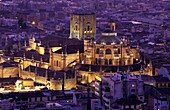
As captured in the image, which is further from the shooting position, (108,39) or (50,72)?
(108,39)

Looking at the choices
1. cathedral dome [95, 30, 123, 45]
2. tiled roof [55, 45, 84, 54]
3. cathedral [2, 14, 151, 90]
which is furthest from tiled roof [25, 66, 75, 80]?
cathedral dome [95, 30, 123, 45]

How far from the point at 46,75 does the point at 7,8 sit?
99.7m

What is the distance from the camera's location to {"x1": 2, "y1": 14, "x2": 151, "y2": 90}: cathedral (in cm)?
5997

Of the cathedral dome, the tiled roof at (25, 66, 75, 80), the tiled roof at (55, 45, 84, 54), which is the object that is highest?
the cathedral dome

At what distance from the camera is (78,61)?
6425 cm

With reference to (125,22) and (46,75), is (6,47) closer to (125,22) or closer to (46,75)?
(46,75)

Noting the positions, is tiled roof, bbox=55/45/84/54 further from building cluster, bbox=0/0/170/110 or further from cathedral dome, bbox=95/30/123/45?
cathedral dome, bbox=95/30/123/45

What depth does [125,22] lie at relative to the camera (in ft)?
403

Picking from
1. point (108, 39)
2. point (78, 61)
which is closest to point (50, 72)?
point (78, 61)

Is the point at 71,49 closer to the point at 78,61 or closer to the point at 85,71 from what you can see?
the point at 78,61

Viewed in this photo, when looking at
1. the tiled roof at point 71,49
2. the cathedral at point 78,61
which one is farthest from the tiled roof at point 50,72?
the tiled roof at point 71,49

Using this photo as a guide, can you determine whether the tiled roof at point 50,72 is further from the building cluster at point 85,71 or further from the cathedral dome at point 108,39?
the cathedral dome at point 108,39

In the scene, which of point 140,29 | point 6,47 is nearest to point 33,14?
point 140,29

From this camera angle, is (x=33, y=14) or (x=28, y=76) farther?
(x=33, y=14)
